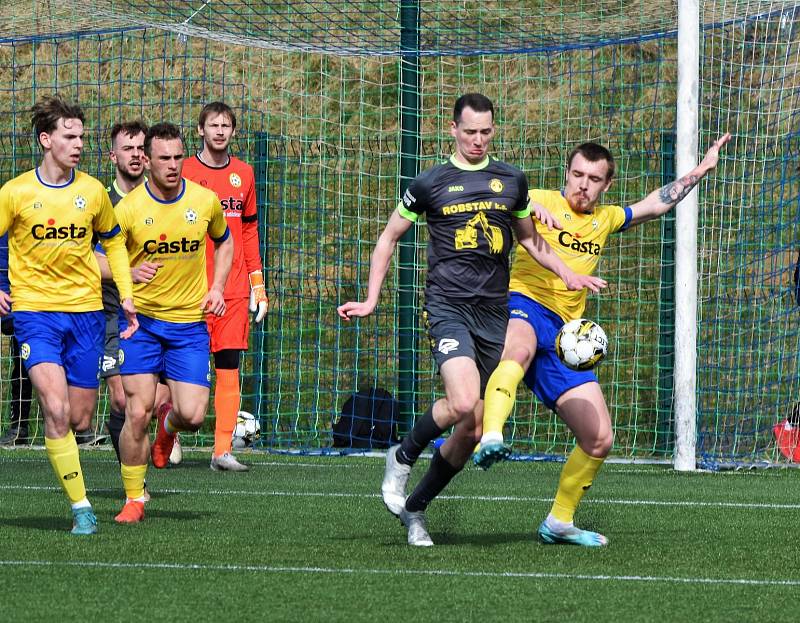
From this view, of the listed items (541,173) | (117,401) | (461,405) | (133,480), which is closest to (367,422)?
(117,401)

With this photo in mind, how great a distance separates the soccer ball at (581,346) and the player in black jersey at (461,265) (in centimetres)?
21

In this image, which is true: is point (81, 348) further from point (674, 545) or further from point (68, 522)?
point (674, 545)

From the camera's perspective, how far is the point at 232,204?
1155cm

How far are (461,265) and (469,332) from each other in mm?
335

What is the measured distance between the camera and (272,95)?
820 inches

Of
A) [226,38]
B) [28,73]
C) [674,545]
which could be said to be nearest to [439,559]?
[674,545]

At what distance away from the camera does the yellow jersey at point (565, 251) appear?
7.77 metres

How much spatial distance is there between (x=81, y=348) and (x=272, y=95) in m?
13.1

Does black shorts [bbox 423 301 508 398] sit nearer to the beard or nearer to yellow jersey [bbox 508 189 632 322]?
yellow jersey [bbox 508 189 632 322]

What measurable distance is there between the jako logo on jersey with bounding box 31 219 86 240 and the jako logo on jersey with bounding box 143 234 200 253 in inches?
26.2

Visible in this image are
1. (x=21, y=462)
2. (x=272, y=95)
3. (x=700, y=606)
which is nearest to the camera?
(x=700, y=606)

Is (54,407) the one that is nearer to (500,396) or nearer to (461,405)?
(461,405)

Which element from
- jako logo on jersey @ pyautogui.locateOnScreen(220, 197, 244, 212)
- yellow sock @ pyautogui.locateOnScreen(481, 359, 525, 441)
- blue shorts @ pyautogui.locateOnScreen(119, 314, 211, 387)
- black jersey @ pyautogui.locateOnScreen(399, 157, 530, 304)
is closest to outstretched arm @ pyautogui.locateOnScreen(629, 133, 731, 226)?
black jersey @ pyautogui.locateOnScreen(399, 157, 530, 304)

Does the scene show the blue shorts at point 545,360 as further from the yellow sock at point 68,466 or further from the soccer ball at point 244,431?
the soccer ball at point 244,431
